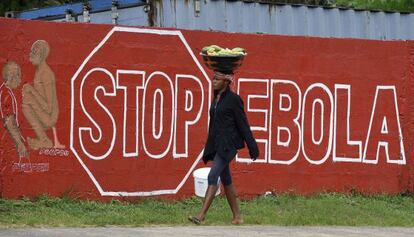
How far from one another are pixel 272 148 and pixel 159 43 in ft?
7.08

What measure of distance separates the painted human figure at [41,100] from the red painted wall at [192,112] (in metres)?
0.07

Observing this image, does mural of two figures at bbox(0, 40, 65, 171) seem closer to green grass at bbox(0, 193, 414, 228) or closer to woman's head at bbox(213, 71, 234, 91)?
green grass at bbox(0, 193, 414, 228)

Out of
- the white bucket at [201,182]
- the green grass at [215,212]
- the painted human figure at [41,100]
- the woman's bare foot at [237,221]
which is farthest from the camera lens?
the white bucket at [201,182]

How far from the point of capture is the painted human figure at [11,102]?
865 cm

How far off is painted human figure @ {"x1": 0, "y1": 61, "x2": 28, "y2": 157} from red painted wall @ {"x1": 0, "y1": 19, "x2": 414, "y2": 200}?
7 centimetres

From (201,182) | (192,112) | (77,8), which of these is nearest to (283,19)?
(77,8)

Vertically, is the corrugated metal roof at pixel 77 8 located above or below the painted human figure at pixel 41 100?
above

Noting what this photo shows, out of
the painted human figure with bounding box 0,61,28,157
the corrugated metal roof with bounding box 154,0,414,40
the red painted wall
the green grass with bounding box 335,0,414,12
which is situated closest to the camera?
the painted human figure with bounding box 0,61,28,157

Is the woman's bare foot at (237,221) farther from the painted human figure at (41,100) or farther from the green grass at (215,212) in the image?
the painted human figure at (41,100)

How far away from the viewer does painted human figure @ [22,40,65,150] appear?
8.84 meters

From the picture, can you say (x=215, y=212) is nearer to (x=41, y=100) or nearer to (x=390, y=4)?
(x=41, y=100)

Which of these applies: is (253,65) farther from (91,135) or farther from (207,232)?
(207,232)

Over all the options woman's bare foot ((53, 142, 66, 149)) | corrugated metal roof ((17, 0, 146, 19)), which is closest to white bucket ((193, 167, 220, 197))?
woman's bare foot ((53, 142, 66, 149))

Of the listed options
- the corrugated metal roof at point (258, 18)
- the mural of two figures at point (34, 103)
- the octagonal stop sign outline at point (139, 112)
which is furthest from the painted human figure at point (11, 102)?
the corrugated metal roof at point (258, 18)
